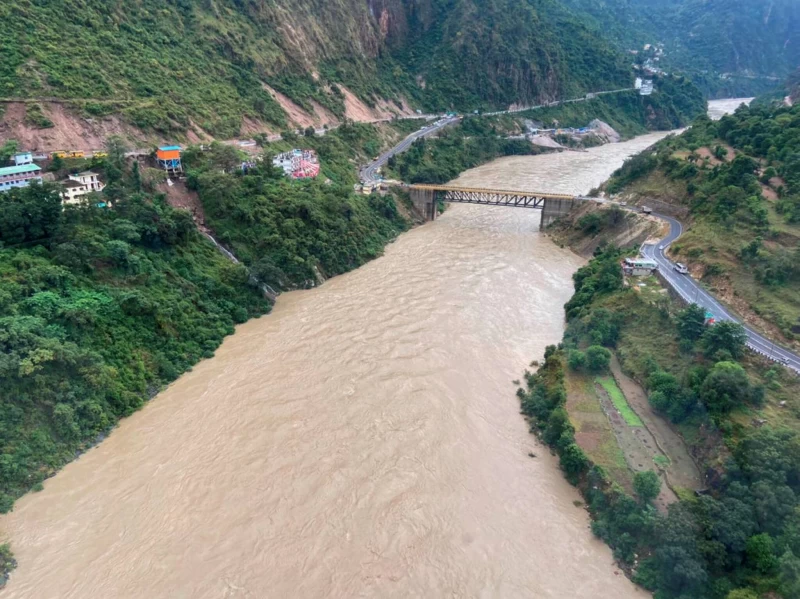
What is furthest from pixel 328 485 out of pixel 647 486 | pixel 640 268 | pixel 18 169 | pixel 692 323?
pixel 18 169

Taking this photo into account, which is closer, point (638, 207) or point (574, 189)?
point (638, 207)

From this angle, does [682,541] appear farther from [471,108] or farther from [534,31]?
[534,31]

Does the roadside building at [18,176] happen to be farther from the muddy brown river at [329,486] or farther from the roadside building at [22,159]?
the muddy brown river at [329,486]

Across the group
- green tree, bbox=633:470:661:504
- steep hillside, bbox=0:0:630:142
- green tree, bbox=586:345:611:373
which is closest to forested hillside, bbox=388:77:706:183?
steep hillside, bbox=0:0:630:142

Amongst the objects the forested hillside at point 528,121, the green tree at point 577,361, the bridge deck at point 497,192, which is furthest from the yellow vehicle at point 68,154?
the green tree at point 577,361

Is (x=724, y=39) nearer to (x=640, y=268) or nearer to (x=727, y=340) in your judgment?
(x=640, y=268)

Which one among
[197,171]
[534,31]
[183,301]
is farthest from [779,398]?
[534,31]

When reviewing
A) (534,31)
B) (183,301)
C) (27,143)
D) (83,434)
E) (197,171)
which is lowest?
(83,434)
